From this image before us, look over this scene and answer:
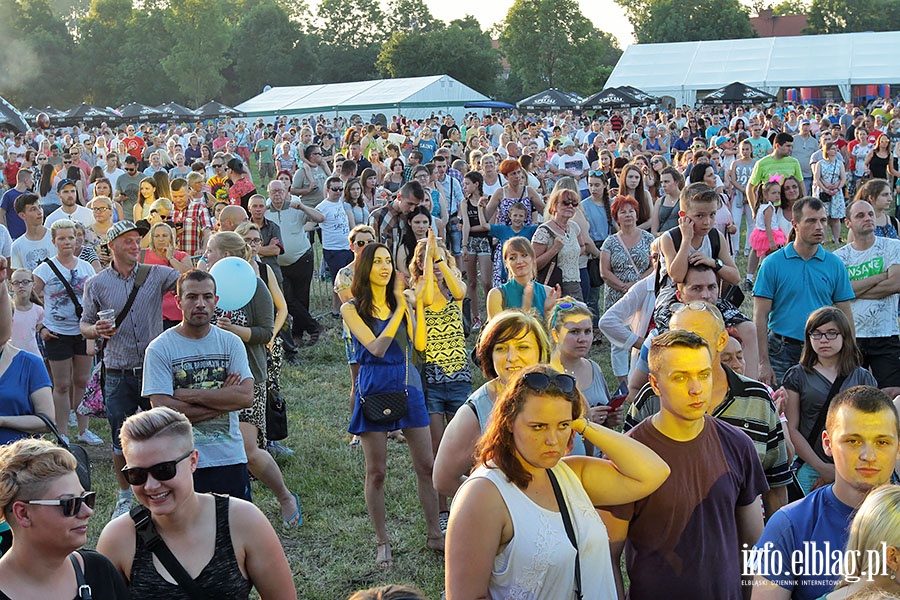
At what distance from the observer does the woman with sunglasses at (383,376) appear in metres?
5.74

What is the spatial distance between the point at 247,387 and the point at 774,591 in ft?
9.51

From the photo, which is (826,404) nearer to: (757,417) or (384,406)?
(757,417)

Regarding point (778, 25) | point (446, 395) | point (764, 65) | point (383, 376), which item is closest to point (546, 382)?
point (383, 376)

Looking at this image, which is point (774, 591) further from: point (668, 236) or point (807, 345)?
point (668, 236)

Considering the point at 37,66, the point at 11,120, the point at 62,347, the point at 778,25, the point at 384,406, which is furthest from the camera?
the point at 778,25

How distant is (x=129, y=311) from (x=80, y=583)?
343 cm

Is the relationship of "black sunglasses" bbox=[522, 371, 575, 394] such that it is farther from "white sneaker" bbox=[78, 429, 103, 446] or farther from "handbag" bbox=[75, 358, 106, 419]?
"white sneaker" bbox=[78, 429, 103, 446]

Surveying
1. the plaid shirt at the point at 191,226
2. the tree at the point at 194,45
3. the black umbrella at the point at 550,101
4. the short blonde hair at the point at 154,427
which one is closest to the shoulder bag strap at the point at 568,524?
the short blonde hair at the point at 154,427

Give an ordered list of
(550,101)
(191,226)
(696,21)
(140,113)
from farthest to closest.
Result: 1. (696,21)
2. (140,113)
3. (550,101)
4. (191,226)

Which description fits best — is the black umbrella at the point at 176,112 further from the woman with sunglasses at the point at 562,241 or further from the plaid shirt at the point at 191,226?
the woman with sunglasses at the point at 562,241

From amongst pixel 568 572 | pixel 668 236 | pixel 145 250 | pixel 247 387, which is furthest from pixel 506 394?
pixel 145 250

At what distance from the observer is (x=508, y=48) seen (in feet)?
250

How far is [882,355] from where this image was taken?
6.62 metres

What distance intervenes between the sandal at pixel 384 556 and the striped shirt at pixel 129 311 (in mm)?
1919
